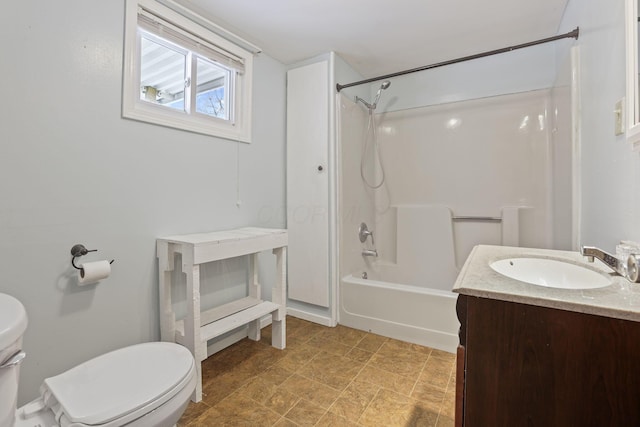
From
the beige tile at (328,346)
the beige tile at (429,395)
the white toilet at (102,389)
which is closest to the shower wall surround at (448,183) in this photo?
the beige tile at (328,346)

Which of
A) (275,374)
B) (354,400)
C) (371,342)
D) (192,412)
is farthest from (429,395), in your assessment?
(192,412)

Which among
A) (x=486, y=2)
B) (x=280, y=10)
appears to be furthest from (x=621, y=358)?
→ (x=280, y=10)

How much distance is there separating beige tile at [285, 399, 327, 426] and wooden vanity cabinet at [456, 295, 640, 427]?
0.84m

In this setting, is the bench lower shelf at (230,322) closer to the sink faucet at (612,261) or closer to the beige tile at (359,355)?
the beige tile at (359,355)

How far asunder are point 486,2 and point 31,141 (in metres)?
2.53

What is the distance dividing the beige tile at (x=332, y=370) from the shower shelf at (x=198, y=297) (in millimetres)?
301

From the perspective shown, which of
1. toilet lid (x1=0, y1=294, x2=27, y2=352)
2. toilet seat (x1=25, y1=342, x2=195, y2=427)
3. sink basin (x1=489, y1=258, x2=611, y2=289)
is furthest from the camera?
sink basin (x1=489, y1=258, x2=611, y2=289)

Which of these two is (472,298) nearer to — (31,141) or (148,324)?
(148,324)

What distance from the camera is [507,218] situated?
8.16 feet

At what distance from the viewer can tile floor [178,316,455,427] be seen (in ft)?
4.48

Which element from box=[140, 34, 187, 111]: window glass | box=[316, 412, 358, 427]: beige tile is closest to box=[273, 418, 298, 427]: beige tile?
box=[316, 412, 358, 427]: beige tile

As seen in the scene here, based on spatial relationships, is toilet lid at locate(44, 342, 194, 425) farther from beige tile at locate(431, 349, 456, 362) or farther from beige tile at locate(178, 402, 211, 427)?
beige tile at locate(431, 349, 456, 362)

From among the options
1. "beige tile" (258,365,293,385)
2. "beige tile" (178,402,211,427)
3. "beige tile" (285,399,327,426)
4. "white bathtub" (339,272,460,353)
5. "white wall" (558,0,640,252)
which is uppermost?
"white wall" (558,0,640,252)

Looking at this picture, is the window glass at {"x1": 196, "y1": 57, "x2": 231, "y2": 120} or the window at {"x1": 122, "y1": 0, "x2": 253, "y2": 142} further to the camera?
the window glass at {"x1": 196, "y1": 57, "x2": 231, "y2": 120}
